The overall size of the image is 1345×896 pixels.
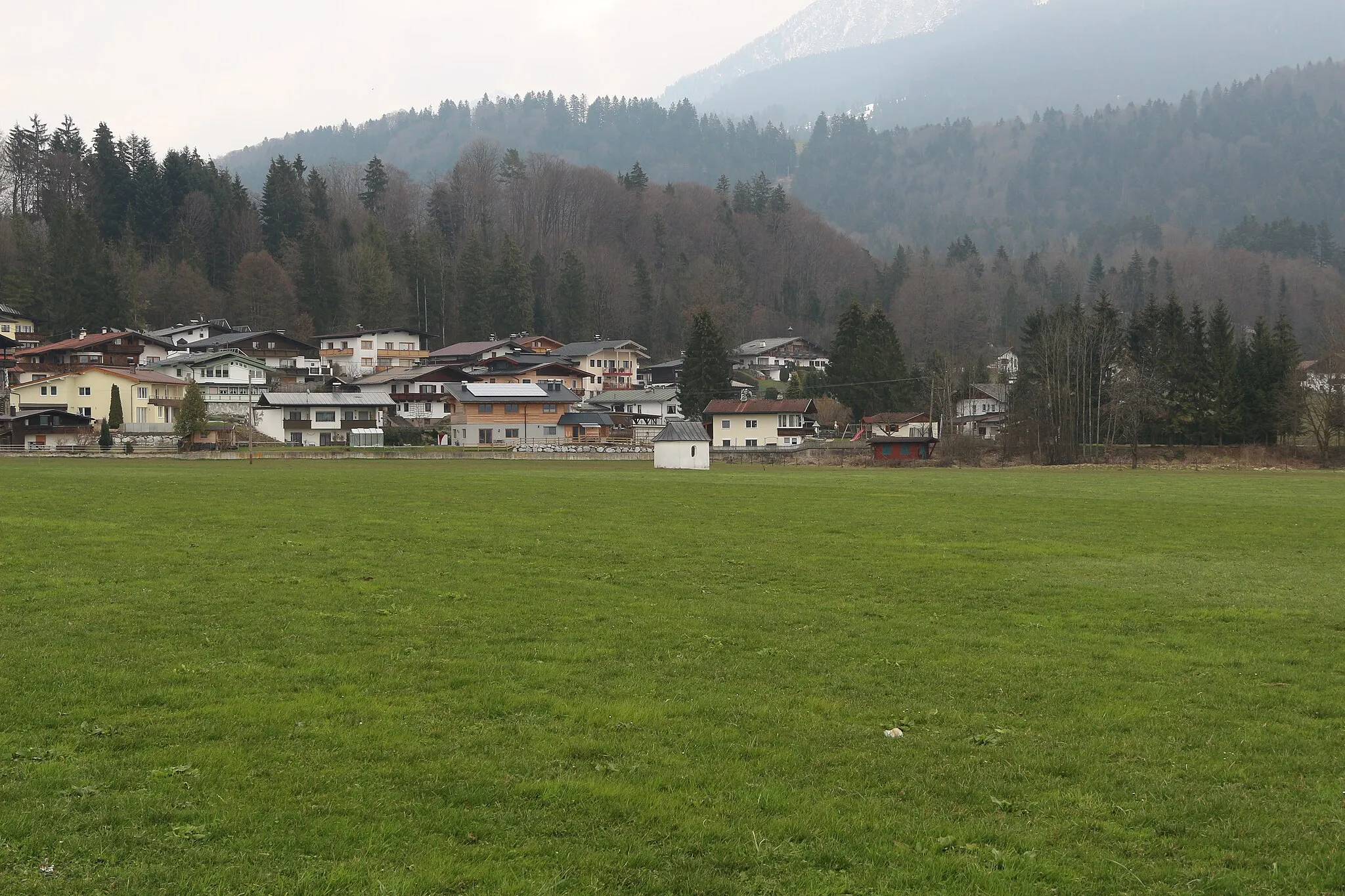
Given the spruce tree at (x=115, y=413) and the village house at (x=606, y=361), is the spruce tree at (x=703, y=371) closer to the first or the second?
the village house at (x=606, y=361)

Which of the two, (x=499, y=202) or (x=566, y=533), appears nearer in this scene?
(x=566, y=533)

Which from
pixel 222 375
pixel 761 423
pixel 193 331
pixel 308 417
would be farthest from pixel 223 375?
pixel 761 423

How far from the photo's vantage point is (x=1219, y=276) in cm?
18675

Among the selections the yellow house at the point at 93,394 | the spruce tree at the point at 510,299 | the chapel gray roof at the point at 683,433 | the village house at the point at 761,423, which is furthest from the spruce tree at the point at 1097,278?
the yellow house at the point at 93,394

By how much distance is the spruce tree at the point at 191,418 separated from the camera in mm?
77000

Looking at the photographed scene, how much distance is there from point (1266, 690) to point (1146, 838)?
16.2ft

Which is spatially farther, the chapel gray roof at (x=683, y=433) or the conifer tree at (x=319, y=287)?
the conifer tree at (x=319, y=287)

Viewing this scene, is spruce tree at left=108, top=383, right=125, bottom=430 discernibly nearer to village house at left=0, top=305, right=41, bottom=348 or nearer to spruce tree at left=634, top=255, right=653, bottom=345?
village house at left=0, top=305, right=41, bottom=348

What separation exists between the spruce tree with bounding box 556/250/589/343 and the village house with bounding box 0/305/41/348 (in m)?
60.7

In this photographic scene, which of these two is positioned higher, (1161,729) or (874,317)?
(874,317)

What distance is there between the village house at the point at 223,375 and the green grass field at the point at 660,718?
278 feet

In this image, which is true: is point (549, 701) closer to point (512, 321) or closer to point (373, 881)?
point (373, 881)

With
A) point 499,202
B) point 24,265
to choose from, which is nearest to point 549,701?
point 24,265

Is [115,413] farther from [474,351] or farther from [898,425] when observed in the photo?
[898,425]
